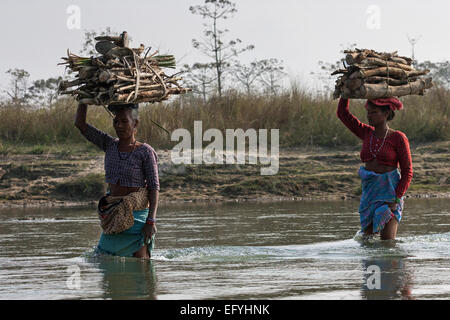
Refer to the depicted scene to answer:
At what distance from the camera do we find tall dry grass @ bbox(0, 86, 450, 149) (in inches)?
593

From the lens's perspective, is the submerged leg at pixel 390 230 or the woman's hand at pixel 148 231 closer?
the woman's hand at pixel 148 231

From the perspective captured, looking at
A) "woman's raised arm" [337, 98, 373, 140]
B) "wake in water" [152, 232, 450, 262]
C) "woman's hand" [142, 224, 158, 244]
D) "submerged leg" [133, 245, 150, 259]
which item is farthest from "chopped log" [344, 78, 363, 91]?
"submerged leg" [133, 245, 150, 259]

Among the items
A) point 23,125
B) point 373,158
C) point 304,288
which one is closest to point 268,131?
point 23,125

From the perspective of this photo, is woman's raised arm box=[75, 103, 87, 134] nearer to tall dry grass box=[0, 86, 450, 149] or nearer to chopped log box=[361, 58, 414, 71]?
chopped log box=[361, 58, 414, 71]

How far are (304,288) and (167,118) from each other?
10297 mm

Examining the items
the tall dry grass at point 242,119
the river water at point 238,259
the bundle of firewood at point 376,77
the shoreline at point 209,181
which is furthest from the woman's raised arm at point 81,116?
the tall dry grass at point 242,119

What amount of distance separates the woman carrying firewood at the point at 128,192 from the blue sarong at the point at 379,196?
2.11 metres

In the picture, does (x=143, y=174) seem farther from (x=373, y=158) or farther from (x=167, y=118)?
(x=167, y=118)

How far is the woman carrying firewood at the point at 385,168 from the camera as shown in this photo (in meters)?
7.07

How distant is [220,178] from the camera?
13125 millimetres

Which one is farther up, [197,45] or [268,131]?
[197,45]

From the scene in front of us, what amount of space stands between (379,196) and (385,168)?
260 mm

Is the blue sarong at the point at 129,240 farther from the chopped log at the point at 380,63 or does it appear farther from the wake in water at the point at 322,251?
the chopped log at the point at 380,63
